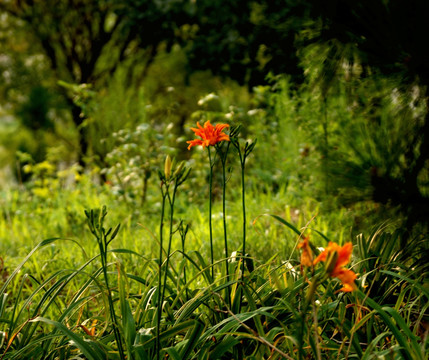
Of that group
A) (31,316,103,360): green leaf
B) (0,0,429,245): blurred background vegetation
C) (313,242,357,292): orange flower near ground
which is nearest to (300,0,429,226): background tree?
(0,0,429,245): blurred background vegetation

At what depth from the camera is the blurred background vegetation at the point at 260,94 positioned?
180 centimetres

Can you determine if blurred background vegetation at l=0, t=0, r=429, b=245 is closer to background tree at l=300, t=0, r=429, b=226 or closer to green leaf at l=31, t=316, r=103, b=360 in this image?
background tree at l=300, t=0, r=429, b=226

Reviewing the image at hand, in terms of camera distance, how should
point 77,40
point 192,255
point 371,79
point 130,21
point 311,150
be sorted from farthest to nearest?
point 77,40
point 130,21
point 311,150
point 192,255
point 371,79

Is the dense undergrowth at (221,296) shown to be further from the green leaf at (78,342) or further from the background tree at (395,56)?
the background tree at (395,56)

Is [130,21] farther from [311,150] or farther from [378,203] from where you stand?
[378,203]

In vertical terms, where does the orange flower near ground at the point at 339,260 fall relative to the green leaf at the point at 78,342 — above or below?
above

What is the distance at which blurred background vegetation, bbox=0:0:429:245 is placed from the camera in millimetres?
1801

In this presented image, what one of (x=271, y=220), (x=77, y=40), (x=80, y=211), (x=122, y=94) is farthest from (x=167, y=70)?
(x=271, y=220)

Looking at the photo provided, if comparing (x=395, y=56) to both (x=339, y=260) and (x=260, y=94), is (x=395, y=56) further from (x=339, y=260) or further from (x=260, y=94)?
(x=260, y=94)

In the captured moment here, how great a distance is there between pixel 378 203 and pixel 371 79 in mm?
489

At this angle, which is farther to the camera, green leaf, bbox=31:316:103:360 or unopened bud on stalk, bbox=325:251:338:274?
green leaf, bbox=31:316:103:360

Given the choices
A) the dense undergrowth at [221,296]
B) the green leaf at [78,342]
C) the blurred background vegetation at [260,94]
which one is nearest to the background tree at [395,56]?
the blurred background vegetation at [260,94]

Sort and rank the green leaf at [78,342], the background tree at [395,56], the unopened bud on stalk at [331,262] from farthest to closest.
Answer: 1. the background tree at [395,56]
2. the green leaf at [78,342]
3. the unopened bud on stalk at [331,262]

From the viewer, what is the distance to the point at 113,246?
270 centimetres
